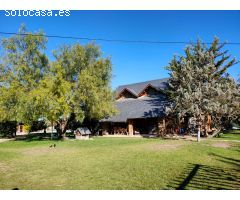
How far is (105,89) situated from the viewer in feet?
99.1

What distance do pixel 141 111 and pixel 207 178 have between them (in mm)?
25439

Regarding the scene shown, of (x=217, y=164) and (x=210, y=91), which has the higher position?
(x=210, y=91)

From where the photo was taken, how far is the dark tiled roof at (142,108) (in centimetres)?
3375

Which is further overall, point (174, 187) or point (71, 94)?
point (71, 94)

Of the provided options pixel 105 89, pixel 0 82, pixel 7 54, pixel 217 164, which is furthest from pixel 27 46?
pixel 217 164

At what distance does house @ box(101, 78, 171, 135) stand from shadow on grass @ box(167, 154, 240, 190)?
20.6m

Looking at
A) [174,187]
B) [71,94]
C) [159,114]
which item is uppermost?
[71,94]

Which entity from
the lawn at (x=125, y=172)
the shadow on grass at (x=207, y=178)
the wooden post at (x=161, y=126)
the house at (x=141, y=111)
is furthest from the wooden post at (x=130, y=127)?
the shadow on grass at (x=207, y=178)

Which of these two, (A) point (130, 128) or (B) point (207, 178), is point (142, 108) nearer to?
(A) point (130, 128)

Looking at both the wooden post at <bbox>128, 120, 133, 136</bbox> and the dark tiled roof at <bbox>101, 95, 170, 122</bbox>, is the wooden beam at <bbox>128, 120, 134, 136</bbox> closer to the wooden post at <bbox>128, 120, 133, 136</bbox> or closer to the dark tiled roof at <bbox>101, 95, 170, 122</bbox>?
the wooden post at <bbox>128, 120, 133, 136</bbox>

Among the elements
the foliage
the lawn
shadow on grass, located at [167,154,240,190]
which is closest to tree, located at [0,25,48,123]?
the foliage

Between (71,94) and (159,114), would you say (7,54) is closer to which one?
(71,94)
